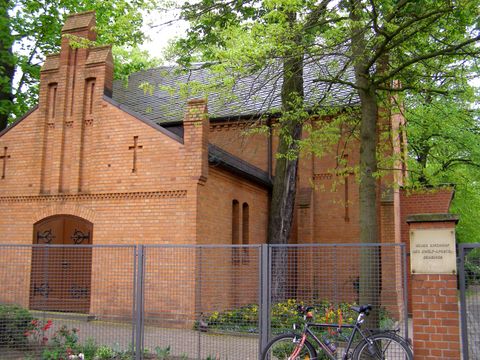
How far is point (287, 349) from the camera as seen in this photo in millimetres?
7621

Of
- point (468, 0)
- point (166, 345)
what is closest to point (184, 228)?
point (166, 345)

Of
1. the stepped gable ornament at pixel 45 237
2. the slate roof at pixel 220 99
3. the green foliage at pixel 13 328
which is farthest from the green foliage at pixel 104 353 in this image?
the stepped gable ornament at pixel 45 237

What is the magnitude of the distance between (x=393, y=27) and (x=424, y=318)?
4.98 metres

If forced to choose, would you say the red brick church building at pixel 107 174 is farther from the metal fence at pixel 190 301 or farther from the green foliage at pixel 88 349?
the green foliage at pixel 88 349

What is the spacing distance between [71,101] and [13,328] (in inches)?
289

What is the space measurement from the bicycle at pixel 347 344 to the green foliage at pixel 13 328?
4426 millimetres

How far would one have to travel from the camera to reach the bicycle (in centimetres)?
704

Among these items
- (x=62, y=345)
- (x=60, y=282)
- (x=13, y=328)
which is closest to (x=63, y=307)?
(x=60, y=282)

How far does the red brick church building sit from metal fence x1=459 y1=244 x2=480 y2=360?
19.8 feet

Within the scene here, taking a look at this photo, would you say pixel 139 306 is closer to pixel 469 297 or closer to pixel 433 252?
pixel 433 252

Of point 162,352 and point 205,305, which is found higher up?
point 205,305

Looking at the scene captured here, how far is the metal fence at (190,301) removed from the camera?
830 centimetres

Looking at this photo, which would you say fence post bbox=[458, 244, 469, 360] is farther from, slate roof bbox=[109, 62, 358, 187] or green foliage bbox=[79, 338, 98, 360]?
green foliage bbox=[79, 338, 98, 360]

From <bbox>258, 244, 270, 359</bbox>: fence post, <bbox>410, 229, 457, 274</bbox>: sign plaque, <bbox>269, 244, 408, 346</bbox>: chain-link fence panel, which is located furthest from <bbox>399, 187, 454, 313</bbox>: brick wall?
<bbox>410, 229, 457, 274</bbox>: sign plaque
